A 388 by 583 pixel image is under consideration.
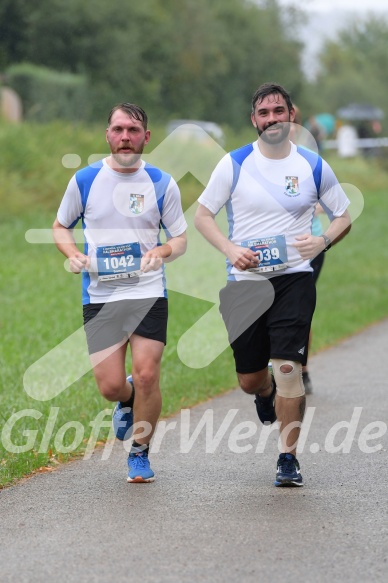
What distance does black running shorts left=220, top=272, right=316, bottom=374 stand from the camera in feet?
23.4

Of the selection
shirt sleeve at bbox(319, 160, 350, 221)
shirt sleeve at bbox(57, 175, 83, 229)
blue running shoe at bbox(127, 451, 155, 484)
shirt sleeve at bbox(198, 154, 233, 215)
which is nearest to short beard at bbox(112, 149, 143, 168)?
shirt sleeve at bbox(57, 175, 83, 229)

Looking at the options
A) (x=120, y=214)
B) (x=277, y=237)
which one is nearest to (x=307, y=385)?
(x=277, y=237)

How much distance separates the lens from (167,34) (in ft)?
169

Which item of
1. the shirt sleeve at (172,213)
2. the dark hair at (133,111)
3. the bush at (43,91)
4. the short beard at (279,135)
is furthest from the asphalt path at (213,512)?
the bush at (43,91)

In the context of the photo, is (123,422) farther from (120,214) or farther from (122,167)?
(122,167)

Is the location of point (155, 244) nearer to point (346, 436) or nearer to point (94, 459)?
point (94, 459)

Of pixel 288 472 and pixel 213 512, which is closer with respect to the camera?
pixel 213 512

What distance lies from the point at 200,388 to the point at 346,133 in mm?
42811

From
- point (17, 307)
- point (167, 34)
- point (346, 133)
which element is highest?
point (167, 34)

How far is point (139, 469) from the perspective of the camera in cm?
723

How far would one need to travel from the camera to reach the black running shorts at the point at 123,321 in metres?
7.19

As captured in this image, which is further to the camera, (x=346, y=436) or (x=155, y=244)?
(x=346, y=436)

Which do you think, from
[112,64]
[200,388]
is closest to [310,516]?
[200,388]

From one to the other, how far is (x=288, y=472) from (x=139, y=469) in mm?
843
